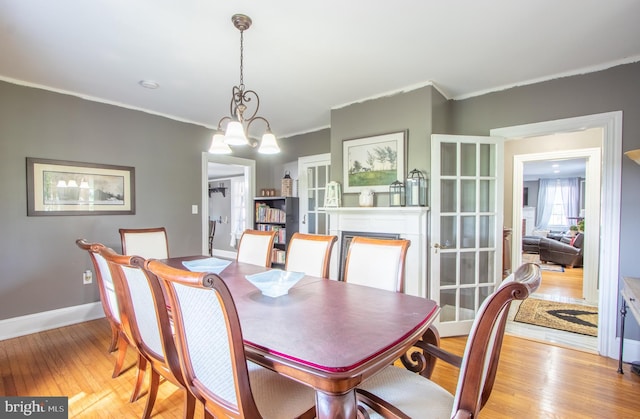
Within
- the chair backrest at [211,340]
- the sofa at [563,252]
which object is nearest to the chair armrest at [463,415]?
the chair backrest at [211,340]

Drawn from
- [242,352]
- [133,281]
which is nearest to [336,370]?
[242,352]

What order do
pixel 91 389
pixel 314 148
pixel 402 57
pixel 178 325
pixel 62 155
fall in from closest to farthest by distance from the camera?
pixel 178 325 < pixel 91 389 < pixel 402 57 < pixel 62 155 < pixel 314 148

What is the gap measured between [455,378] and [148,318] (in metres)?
1.98

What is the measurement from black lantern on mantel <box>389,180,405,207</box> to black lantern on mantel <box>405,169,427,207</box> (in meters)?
0.07

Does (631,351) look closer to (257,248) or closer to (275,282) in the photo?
(275,282)

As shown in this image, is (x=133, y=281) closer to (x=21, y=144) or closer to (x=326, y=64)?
(x=326, y=64)

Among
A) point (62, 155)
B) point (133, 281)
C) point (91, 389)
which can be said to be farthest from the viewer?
point (62, 155)

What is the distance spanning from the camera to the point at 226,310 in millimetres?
920

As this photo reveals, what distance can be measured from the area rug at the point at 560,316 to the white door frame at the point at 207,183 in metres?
3.79

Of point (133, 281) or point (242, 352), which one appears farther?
point (133, 281)

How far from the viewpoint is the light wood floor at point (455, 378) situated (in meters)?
1.78

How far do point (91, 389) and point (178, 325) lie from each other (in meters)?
1.50

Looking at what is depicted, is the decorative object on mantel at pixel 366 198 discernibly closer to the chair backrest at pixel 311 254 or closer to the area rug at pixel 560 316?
the chair backrest at pixel 311 254

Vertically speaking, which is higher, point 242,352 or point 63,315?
point 242,352
